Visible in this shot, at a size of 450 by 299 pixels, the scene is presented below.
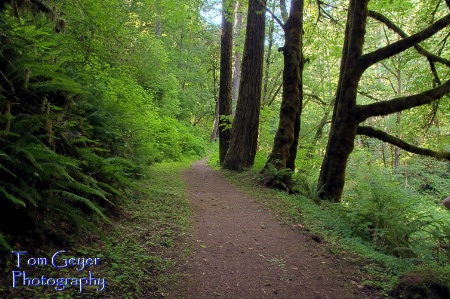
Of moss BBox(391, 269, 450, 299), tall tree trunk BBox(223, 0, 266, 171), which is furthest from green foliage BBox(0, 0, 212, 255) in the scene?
tall tree trunk BBox(223, 0, 266, 171)

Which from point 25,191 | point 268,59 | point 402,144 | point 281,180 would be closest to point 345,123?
point 402,144

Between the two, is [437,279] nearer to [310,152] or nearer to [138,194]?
[138,194]

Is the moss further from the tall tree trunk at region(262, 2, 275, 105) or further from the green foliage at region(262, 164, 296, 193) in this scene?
the tall tree trunk at region(262, 2, 275, 105)

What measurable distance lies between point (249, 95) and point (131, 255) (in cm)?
838

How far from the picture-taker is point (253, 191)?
8.09 m

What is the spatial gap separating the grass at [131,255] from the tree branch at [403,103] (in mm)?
5517

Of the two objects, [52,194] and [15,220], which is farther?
[52,194]

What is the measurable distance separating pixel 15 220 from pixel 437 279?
4.26m

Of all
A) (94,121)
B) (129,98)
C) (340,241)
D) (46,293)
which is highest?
(129,98)

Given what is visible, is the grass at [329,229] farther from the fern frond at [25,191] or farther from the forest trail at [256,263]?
the fern frond at [25,191]

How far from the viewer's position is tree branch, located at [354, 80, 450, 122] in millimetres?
7898

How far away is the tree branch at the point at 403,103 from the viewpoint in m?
7.90

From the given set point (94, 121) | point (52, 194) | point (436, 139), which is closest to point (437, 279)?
point (52, 194)

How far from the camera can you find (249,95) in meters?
11.1
